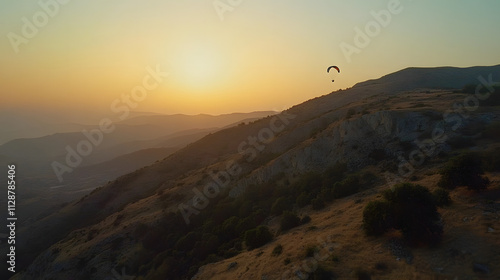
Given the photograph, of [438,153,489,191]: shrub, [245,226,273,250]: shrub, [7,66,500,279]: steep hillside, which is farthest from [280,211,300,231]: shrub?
[438,153,489,191]: shrub

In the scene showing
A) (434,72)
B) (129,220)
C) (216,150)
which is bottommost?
(129,220)

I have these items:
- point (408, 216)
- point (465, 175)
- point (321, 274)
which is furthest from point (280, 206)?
point (465, 175)

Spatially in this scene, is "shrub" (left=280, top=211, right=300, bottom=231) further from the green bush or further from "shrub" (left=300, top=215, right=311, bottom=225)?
the green bush

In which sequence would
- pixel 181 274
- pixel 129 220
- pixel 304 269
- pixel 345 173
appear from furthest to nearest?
pixel 129 220, pixel 345 173, pixel 181 274, pixel 304 269

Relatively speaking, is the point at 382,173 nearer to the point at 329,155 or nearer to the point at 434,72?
the point at 329,155

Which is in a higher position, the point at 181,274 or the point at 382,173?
the point at 382,173

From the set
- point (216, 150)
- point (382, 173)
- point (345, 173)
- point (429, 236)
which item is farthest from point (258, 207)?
point (216, 150)

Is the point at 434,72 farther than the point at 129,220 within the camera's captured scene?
Yes
